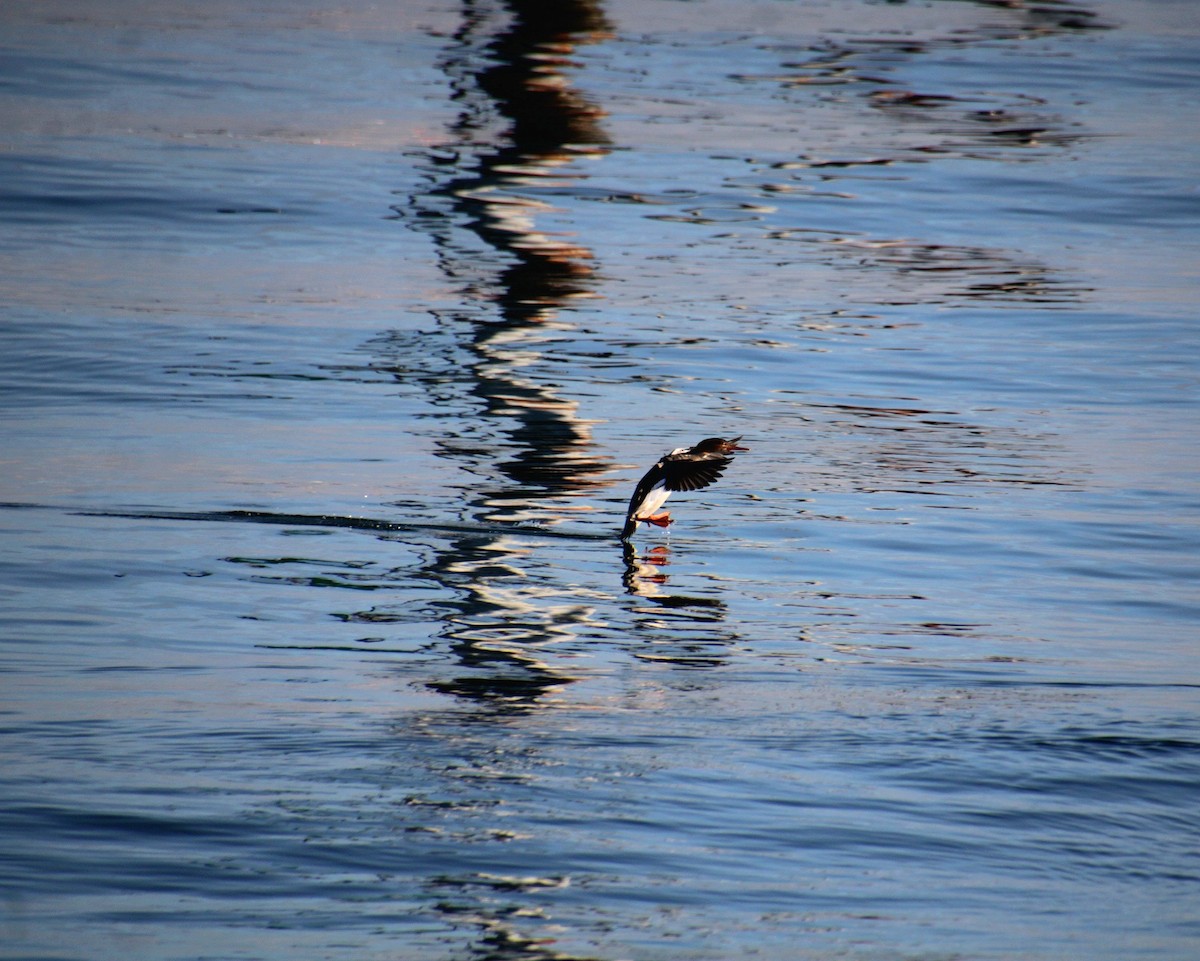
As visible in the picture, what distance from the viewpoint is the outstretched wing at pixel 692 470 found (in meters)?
7.36

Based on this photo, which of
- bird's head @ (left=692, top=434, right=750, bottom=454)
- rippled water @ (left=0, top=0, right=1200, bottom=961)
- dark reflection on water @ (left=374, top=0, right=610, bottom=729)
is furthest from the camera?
bird's head @ (left=692, top=434, right=750, bottom=454)

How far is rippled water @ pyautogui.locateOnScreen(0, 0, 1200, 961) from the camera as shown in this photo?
4500mm

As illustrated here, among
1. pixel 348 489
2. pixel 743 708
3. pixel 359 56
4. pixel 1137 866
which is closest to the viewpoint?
pixel 1137 866

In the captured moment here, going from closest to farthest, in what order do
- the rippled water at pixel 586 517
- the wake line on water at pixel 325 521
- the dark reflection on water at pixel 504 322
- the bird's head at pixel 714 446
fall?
the rippled water at pixel 586 517 < the dark reflection on water at pixel 504 322 < the bird's head at pixel 714 446 < the wake line on water at pixel 325 521

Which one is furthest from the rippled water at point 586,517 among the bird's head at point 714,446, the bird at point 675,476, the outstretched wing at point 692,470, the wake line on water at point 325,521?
the bird's head at point 714,446

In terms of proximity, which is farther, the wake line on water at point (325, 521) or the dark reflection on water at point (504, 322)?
the wake line on water at point (325, 521)

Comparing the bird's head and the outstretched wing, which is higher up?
the bird's head

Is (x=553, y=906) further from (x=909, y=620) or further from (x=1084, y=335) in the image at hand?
(x=1084, y=335)

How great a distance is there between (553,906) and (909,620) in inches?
107

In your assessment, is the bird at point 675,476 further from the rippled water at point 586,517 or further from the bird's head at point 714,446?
the rippled water at point 586,517

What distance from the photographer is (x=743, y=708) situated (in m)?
5.59

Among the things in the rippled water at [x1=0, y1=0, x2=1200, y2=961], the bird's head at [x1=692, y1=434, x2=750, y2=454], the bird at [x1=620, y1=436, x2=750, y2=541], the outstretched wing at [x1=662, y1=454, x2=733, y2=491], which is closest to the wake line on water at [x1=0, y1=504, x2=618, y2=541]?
the rippled water at [x1=0, y1=0, x2=1200, y2=961]

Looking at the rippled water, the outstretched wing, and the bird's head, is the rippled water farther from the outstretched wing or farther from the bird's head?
the bird's head

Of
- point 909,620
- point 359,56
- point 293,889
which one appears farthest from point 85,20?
point 293,889
